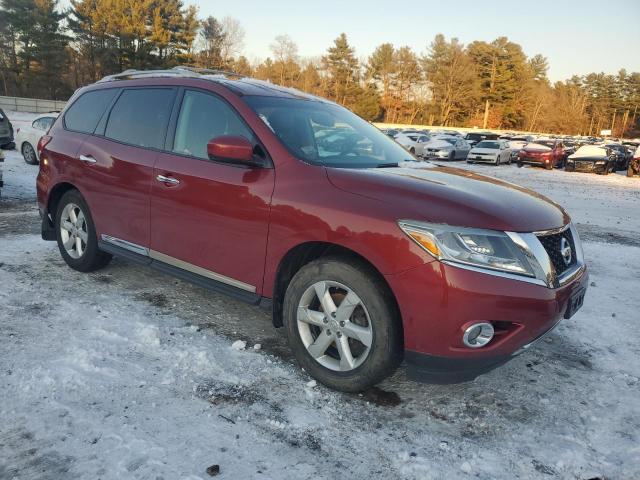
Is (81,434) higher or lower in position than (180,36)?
lower

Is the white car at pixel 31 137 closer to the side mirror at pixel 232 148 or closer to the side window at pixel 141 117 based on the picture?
the side window at pixel 141 117

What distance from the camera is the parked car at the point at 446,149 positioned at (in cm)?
2722

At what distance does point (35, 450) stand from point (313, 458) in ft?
4.27

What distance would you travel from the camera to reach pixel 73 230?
15.7ft

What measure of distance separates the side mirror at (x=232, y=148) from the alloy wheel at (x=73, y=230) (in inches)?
86.2

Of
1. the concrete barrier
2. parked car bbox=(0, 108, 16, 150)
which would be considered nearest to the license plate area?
parked car bbox=(0, 108, 16, 150)

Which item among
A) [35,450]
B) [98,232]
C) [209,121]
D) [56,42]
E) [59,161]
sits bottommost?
[35,450]

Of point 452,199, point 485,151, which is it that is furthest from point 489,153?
point 452,199

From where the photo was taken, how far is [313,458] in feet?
7.82

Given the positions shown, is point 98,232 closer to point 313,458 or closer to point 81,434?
point 81,434

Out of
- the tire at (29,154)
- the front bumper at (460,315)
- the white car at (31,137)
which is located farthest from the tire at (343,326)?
the tire at (29,154)

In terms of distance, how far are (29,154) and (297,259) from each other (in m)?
13.7

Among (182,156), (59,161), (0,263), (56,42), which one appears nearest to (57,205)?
(59,161)

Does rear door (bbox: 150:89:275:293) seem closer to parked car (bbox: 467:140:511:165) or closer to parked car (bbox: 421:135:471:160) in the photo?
parked car (bbox: 421:135:471:160)
